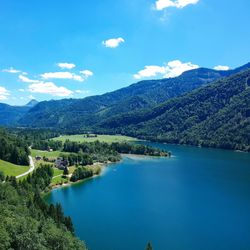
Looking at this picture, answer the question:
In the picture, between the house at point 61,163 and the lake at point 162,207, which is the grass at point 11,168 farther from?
the lake at point 162,207

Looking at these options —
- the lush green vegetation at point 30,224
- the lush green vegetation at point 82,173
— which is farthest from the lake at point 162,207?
the lush green vegetation at point 30,224

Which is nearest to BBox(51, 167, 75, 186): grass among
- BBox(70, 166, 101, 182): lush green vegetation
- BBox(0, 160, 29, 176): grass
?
BBox(70, 166, 101, 182): lush green vegetation

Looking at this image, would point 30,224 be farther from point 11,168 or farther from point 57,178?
point 11,168

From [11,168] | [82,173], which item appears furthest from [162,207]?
[11,168]

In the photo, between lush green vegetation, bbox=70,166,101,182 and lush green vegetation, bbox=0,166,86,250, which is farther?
lush green vegetation, bbox=70,166,101,182

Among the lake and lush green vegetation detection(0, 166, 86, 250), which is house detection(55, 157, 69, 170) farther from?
lush green vegetation detection(0, 166, 86, 250)

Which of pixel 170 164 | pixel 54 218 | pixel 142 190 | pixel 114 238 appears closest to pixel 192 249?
pixel 114 238

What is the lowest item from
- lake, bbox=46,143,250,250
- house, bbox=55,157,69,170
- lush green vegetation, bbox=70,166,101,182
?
lake, bbox=46,143,250,250
